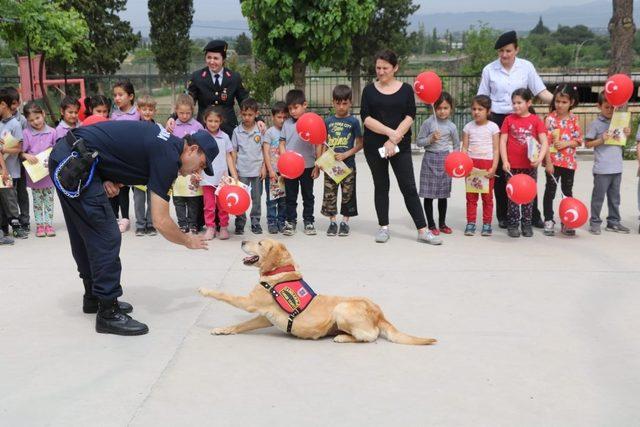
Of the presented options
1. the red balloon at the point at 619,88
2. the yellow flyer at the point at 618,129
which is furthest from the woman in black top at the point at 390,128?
the yellow flyer at the point at 618,129

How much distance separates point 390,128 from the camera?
292 inches

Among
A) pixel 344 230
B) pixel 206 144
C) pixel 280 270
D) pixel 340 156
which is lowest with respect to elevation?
pixel 344 230

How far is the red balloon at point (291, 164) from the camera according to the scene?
7.49 metres

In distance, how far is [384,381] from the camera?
14.4ft

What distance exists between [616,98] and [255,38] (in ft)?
25.6

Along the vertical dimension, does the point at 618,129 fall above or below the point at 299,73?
below

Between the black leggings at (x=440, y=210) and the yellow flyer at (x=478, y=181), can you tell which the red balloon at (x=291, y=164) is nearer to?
the black leggings at (x=440, y=210)

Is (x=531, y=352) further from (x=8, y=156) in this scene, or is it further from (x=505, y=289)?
(x=8, y=156)

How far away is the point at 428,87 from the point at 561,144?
1581 millimetres

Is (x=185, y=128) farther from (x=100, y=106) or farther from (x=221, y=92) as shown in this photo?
(x=100, y=106)

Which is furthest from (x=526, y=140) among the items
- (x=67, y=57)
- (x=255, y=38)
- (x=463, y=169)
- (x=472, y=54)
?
(x=472, y=54)

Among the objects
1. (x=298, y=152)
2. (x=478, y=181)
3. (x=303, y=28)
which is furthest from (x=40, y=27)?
(x=478, y=181)

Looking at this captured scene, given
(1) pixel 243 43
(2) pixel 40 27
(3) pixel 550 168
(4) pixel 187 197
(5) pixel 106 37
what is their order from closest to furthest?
(3) pixel 550 168 < (4) pixel 187 197 < (2) pixel 40 27 < (5) pixel 106 37 < (1) pixel 243 43

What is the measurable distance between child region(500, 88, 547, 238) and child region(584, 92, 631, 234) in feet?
2.15
